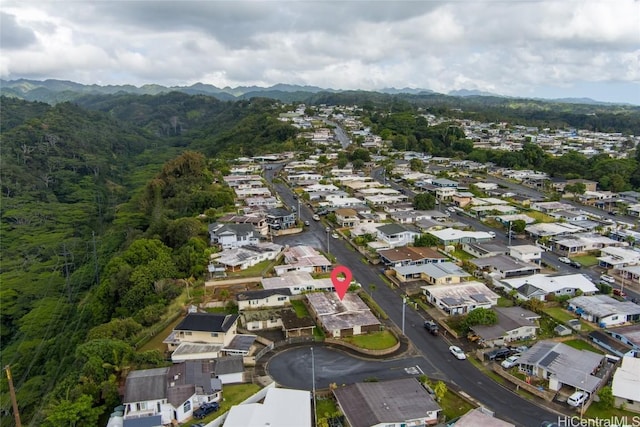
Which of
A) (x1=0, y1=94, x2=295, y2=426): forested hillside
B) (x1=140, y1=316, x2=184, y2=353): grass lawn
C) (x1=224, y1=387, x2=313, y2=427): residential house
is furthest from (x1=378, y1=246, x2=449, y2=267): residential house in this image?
(x1=224, y1=387, x2=313, y2=427): residential house

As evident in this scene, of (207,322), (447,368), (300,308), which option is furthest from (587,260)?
(207,322)

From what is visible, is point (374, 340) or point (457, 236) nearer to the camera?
point (374, 340)

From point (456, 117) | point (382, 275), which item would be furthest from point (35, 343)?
point (456, 117)

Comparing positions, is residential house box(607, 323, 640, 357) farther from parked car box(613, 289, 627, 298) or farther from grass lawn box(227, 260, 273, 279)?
grass lawn box(227, 260, 273, 279)

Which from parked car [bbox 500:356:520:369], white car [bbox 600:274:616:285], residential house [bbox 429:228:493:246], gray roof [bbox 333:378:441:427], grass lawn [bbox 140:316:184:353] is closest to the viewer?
gray roof [bbox 333:378:441:427]

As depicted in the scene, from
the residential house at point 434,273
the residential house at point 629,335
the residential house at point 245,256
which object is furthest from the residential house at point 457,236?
the residential house at point 629,335

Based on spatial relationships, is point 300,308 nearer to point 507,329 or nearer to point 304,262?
point 304,262

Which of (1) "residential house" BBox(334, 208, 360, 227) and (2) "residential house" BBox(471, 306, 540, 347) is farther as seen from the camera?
(1) "residential house" BBox(334, 208, 360, 227)
